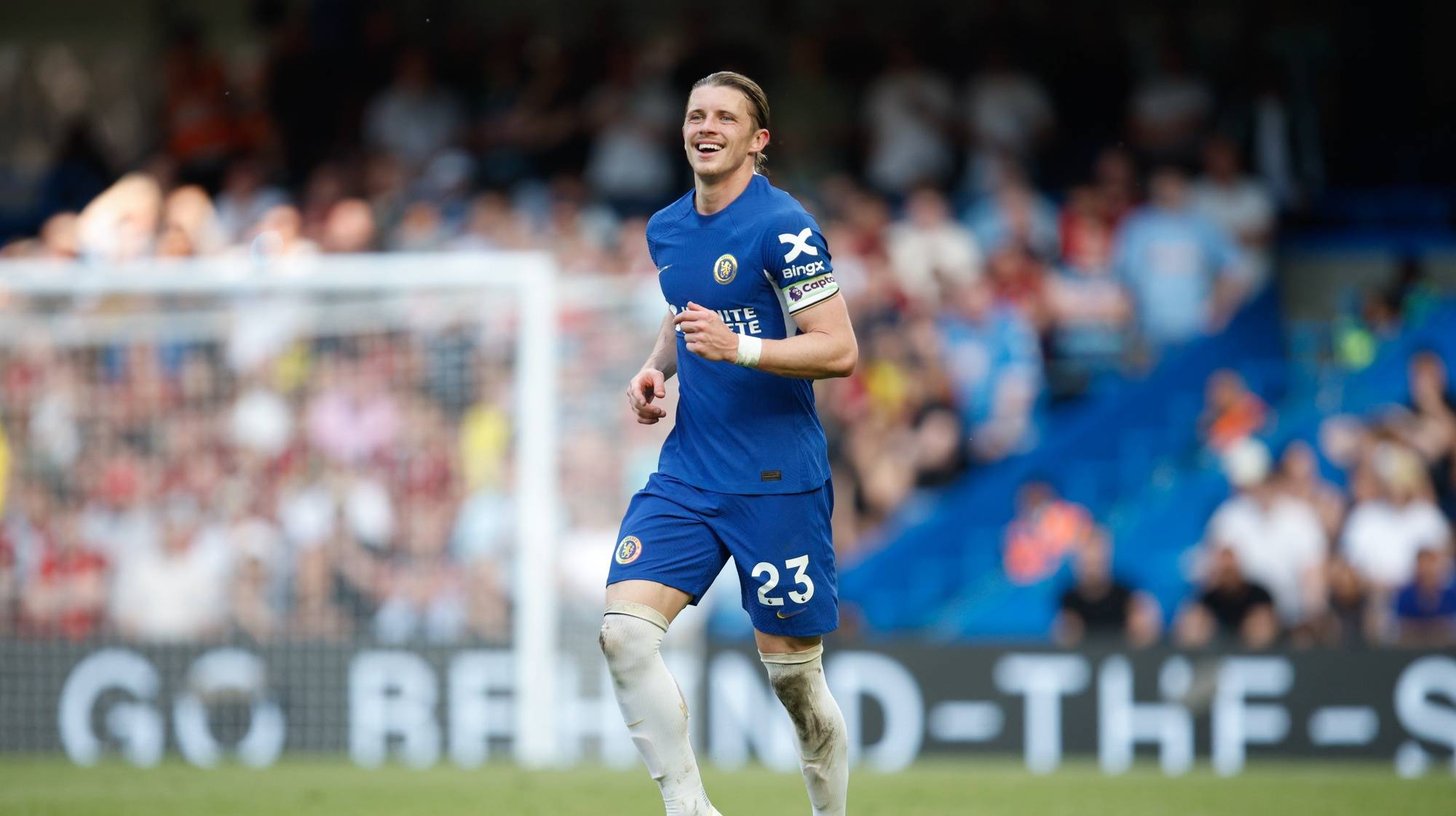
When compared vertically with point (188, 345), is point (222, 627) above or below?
below

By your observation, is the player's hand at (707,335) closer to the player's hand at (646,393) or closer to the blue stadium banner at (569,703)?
the player's hand at (646,393)

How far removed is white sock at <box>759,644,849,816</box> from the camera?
21.5 feet

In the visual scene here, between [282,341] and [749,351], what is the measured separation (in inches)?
298

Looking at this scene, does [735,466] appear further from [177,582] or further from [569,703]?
[177,582]

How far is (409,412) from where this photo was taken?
1307 centimetres

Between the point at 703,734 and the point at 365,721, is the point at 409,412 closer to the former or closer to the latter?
the point at 365,721

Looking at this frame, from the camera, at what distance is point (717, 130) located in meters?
6.41

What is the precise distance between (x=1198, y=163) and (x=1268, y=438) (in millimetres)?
2620

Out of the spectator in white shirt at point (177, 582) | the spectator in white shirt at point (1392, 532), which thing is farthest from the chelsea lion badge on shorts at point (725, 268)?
the spectator in white shirt at point (1392, 532)

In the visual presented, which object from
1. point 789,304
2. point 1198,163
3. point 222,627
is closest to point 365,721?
point 222,627

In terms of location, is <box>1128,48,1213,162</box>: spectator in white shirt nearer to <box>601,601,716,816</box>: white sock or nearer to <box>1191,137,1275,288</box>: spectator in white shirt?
<box>1191,137,1275,288</box>: spectator in white shirt

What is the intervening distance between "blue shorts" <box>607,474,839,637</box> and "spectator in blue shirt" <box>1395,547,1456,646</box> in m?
7.87

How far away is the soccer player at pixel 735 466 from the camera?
6305mm

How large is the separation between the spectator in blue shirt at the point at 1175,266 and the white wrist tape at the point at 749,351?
10.4 meters
